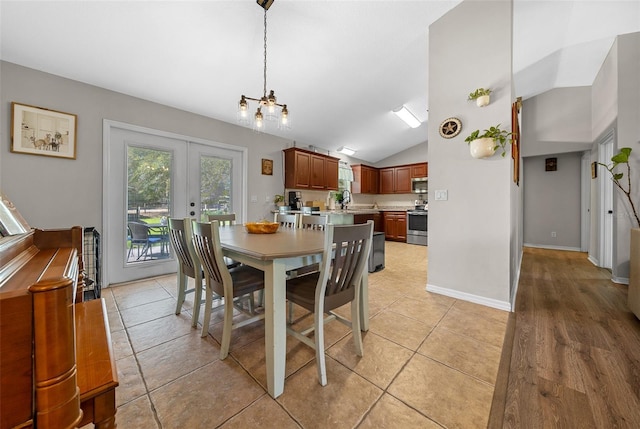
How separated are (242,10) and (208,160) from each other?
2043 mm

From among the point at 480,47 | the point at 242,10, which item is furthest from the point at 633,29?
the point at 242,10

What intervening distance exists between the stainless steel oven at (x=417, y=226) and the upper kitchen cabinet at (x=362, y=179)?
4.09 feet

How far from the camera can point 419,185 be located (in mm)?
6289

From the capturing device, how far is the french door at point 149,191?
2891mm

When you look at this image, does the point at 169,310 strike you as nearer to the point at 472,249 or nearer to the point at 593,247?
the point at 472,249

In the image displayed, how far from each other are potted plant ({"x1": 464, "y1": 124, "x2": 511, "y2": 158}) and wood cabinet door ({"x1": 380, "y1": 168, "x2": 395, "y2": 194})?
440 centimetres

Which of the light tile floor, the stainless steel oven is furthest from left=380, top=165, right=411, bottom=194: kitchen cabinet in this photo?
the light tile floor

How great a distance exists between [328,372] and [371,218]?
4.77 meters

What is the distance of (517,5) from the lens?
8.14 ft

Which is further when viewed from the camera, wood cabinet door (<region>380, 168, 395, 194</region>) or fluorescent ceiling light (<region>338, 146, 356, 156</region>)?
wood cabinet door (<region>380, 168, 395, 194</region>)

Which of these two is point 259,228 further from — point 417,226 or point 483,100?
point 417,226

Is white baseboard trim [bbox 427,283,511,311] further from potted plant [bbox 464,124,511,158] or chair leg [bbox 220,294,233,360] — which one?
chair leg [bbox 220,294,233,360]

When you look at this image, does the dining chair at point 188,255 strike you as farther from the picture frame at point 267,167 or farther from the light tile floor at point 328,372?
the picture frame at point 267,167

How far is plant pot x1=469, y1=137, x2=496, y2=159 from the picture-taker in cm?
221
